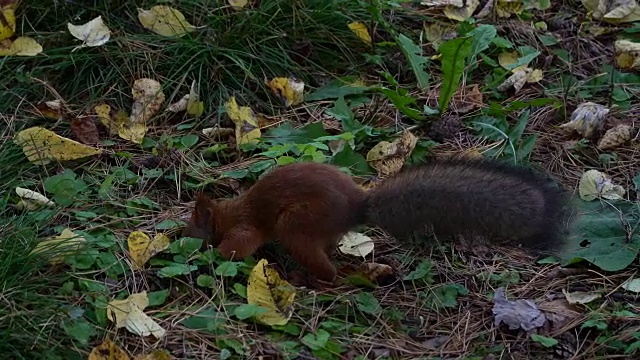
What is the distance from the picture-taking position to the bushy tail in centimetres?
287

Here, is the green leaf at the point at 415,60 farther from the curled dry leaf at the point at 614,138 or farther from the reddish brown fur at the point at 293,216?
the reddish brown fur at the point at 293,216

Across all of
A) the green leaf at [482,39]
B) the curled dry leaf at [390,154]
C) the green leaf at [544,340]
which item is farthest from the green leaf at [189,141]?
the green leaf at [544,340]

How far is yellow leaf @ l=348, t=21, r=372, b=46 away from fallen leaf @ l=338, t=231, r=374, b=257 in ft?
4.51

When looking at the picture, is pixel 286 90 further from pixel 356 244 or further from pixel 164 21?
pixel 356 244

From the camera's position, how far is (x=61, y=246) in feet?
9.98

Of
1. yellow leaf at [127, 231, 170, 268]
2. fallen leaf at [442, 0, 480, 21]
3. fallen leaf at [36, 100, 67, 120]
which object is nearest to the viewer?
yellow leaf at [127, 231, 170, 268]

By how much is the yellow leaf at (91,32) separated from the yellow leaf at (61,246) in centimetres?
124

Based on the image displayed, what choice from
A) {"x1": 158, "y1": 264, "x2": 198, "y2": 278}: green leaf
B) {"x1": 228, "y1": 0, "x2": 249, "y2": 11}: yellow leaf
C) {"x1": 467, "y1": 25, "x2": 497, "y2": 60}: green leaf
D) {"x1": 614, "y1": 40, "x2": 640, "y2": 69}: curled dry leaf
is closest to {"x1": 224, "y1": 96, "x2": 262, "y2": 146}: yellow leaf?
{"x1": 228, "y1": 0, "x2": 249, "y2": 11}: yellow leaf

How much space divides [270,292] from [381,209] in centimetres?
41

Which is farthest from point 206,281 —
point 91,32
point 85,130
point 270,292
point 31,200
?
point 91,32

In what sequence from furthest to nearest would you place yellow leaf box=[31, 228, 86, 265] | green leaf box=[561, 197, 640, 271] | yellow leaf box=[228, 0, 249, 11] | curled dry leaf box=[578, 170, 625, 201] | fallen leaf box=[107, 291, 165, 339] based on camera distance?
yellow leaf box=[228, 0, 249, 11] < curled dry leaf box=[578, 170, 625, 201] < green leaf box=[561, 197, 640, 271] < yellow leaf box=[31, 228, 86, 265] < fallen leaf box=[107, 291, 165, 339]

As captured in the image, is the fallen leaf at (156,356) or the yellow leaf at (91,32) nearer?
the fallen leaf at (156,356)

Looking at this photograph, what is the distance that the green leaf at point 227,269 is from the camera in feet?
10.00

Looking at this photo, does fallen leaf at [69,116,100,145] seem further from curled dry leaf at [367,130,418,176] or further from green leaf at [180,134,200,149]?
curled dry leaf at [367,130,418,176]
